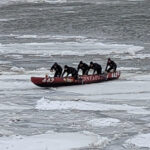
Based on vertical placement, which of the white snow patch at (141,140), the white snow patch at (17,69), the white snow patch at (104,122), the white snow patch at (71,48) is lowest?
the white snow patch at (141,140)

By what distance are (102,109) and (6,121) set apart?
3.91 m

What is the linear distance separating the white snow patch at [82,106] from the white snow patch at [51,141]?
3936 millimetres

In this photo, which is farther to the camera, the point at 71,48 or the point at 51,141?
the point at 71,48

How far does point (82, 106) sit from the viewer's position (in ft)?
70.9

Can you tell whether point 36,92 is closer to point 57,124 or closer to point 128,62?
point 57,124

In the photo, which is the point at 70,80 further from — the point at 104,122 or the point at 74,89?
the point at 104,122

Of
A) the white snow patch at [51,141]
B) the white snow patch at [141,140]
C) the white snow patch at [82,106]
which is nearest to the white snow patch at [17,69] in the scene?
the white snow patch at [82,106]

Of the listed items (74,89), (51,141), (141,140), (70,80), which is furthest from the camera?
(70,80)

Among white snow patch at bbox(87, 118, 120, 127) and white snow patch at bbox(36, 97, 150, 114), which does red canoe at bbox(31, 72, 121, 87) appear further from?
white snow patch at bbox(87, 118, 120, 127)

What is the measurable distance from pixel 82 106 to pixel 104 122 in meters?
2.79

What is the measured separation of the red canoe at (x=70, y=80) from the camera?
84.4ft

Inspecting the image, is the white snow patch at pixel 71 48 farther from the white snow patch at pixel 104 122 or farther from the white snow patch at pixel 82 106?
the white snow patch at pixel 104 122

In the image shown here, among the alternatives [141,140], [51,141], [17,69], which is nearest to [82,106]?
[141,140]

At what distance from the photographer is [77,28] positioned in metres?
52.2
